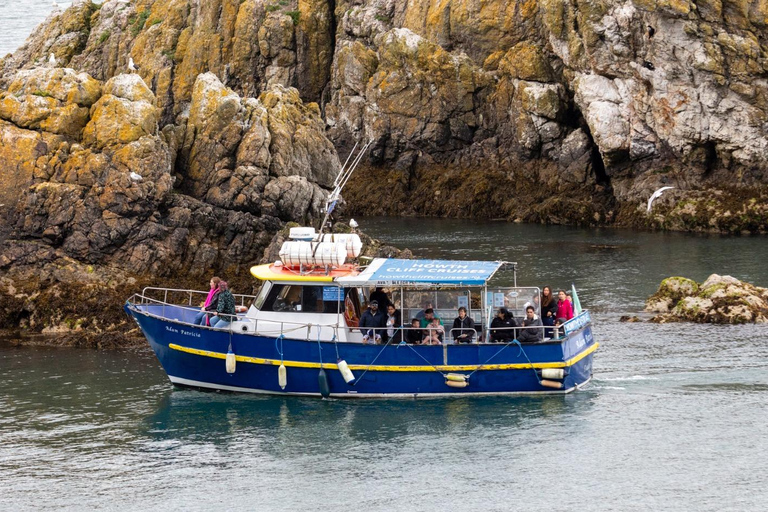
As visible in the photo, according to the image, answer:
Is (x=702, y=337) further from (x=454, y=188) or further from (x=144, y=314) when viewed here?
(x=454, y=188)

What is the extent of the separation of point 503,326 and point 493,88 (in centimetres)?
4154

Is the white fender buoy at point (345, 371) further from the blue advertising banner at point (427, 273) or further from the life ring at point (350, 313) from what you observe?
the blue advertising banner at point (427, 273)

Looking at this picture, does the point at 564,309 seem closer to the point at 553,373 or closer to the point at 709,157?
→ the point at 553,373

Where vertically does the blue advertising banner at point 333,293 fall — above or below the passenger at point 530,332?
above

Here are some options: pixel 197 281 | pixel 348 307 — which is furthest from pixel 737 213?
pixel 348 307

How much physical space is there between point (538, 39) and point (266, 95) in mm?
24473

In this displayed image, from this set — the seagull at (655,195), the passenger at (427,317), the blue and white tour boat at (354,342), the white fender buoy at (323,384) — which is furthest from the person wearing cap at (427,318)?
the seagull at (655,195)

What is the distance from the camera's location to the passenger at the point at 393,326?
2287 centimetres

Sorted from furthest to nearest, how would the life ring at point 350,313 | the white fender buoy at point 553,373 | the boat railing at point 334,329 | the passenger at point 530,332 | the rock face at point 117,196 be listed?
the rock face at point 117,196, the life ring at point 350,313, the boat railing at point 334,329, the passenger at point 530,332, the white fender buoy at point 553,373

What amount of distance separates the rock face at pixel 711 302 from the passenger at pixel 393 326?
1100cm

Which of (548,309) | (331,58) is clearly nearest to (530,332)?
(548,309)

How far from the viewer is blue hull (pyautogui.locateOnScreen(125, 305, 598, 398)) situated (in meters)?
22.6

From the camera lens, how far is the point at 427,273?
22953 mm

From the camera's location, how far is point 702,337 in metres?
28.2
